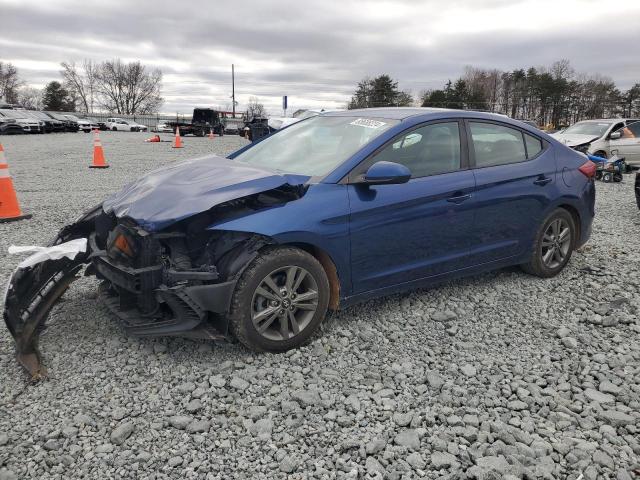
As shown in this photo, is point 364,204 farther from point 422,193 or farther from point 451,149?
point 451,149

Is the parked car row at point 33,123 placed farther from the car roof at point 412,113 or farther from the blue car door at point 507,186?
the blue car door at point 507,186

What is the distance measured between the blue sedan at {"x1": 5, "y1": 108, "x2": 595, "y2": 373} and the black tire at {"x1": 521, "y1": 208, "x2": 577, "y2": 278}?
0.16 feet

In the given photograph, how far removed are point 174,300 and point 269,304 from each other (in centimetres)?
57

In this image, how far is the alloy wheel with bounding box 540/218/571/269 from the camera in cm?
462

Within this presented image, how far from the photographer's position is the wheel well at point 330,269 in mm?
3317

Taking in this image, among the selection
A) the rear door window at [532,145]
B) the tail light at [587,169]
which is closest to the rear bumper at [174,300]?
the rear door window at [532,145]

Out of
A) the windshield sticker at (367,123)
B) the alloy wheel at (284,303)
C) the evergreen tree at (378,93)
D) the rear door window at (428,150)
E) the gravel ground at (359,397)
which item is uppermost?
the evergreen tree at (378,93)

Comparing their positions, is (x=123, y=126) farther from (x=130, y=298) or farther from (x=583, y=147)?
(x=130, y=298)

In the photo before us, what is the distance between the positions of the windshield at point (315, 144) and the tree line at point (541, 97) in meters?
49.2

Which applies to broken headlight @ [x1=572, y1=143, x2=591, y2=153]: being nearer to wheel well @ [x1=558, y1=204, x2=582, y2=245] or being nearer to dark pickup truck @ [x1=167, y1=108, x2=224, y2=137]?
wheel well @ [x1=558, y1=204, x2=582, y2=245]

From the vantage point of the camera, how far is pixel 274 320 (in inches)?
129

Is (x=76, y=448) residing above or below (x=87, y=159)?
below

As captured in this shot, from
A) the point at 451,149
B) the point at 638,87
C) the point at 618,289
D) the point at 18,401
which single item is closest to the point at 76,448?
the point at 18,401

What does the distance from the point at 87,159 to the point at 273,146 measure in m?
12.8
